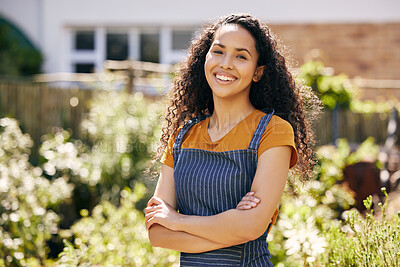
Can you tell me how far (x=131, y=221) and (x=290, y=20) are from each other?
329 inches

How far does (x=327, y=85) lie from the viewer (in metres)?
7.42

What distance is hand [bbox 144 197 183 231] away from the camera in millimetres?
2064

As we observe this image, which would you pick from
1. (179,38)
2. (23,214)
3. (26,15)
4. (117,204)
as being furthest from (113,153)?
(26,15)

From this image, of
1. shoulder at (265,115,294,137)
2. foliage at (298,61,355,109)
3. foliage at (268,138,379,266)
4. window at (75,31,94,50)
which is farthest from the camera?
window at (75,31,94,50)

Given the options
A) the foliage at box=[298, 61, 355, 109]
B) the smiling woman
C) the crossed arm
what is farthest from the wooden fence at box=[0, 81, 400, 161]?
the crossed arm

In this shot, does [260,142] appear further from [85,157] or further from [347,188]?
[85,157]

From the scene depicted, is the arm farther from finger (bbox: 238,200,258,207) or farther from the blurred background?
Result: the blurred background

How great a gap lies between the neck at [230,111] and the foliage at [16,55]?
9.08 metres

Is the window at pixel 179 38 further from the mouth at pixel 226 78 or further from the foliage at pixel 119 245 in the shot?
the mouth at pixel 226 78

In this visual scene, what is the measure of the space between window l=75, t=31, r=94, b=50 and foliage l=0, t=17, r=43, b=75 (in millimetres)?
993

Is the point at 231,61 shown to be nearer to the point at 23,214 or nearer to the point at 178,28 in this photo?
the point at 23,214

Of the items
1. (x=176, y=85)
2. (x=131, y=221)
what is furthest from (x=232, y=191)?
(x=131, y=221)

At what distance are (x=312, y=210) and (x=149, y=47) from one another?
8.26 meters

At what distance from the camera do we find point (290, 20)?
11.1 m
